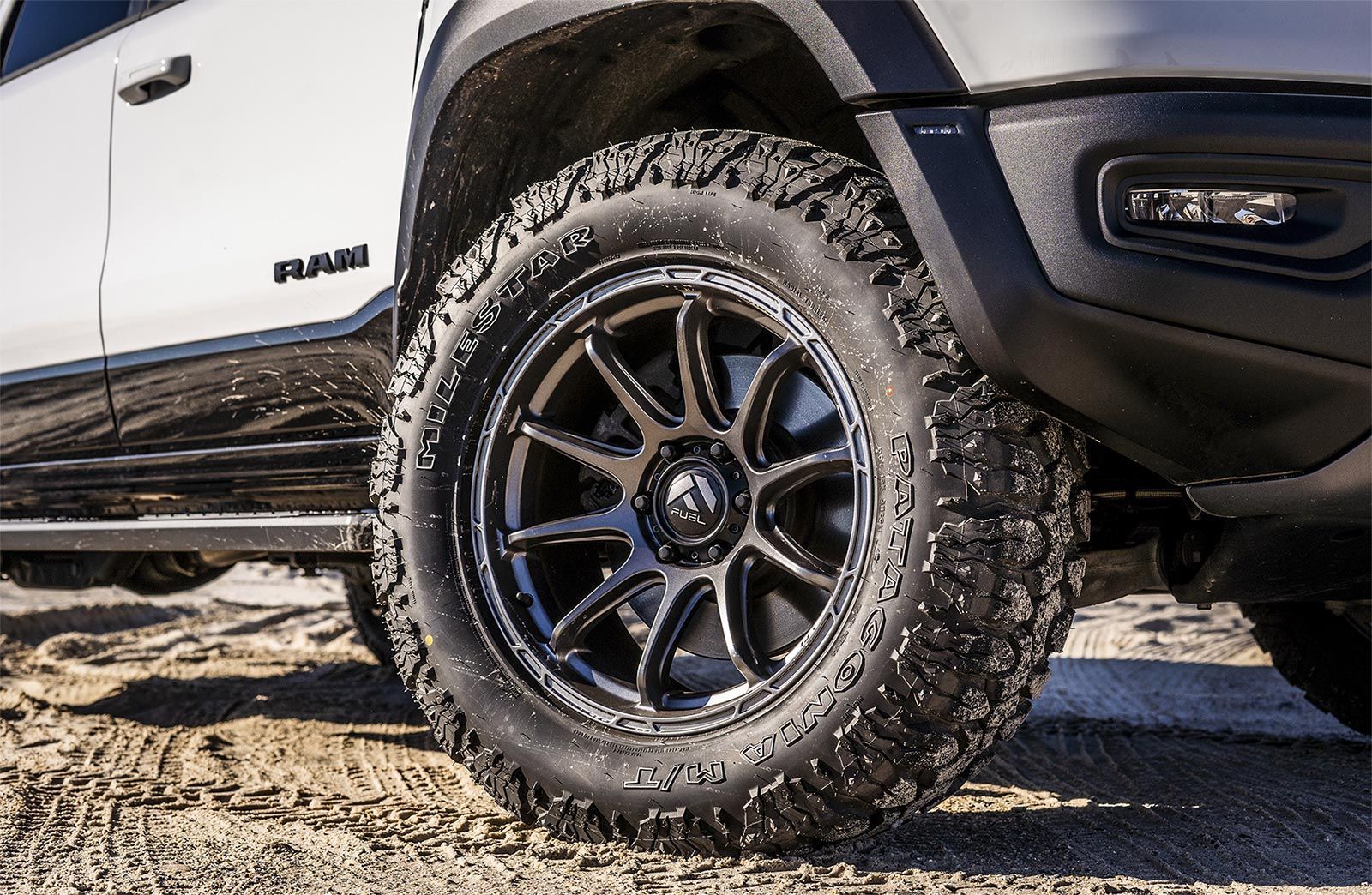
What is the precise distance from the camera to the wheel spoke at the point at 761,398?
1790 millimetres

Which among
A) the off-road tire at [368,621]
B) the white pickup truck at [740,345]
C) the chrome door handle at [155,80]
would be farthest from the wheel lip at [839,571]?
the off-road tire at [368,621]

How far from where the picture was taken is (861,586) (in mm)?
1672

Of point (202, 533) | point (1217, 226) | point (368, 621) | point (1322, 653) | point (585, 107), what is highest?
point (585, 107)

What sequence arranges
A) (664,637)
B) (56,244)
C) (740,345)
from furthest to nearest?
(56,244) → (740,345) → (664,637)

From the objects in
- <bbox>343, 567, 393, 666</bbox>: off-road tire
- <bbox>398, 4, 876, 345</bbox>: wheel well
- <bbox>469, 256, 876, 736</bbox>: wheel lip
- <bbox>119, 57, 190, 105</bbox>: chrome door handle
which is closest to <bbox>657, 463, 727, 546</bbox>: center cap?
<bbox>469, 256, 876, 736</bbox>: wheel lip

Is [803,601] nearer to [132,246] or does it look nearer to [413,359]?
[413,359]

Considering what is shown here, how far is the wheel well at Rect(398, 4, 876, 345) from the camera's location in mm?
2072

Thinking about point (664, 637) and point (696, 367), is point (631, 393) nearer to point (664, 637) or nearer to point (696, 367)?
point (696, 367)

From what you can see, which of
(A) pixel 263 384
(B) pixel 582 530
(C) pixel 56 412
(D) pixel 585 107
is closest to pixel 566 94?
(D) pixel 585 107

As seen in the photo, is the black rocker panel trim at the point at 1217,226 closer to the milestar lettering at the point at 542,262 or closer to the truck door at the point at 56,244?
the milestar lettering at the point at 542,262

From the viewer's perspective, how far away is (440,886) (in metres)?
1.72

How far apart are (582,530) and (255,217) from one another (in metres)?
1.12

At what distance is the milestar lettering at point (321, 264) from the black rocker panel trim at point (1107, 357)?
48.6 inches

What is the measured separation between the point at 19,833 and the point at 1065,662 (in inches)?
154
